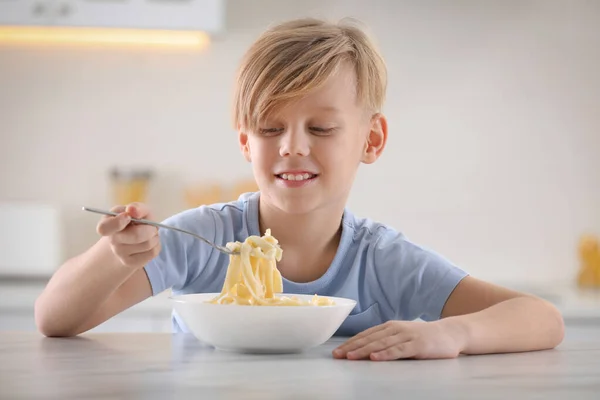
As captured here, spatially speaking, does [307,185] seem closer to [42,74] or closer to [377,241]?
[377,241]

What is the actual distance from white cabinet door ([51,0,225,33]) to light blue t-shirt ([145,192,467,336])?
1.66 meters

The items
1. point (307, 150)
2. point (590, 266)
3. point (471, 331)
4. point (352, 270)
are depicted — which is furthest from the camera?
point (590, 266)

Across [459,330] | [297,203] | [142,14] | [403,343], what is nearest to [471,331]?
[459,330]

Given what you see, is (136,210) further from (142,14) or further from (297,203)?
(142,14)

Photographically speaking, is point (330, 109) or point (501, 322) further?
point (330, 109)

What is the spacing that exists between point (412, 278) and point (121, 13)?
1989 millimetres

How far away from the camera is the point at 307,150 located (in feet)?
4.40

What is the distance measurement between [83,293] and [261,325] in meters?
0.39

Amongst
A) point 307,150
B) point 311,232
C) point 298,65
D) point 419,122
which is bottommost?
point 311,232

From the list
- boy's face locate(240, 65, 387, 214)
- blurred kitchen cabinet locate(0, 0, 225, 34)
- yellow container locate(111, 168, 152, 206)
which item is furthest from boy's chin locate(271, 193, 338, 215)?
yellow container locate(111, 168, 152, 206)

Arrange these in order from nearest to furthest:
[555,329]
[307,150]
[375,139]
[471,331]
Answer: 1. [471,331]
2. [555,329]
3. [307,150]
4. [375,139]

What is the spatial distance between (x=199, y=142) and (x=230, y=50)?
392 millimetres

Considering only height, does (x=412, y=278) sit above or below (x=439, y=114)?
below

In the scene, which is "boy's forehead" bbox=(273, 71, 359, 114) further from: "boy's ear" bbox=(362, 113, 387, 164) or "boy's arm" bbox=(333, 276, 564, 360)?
"boy's arm" bbox=(333, 276, 564, 360)
